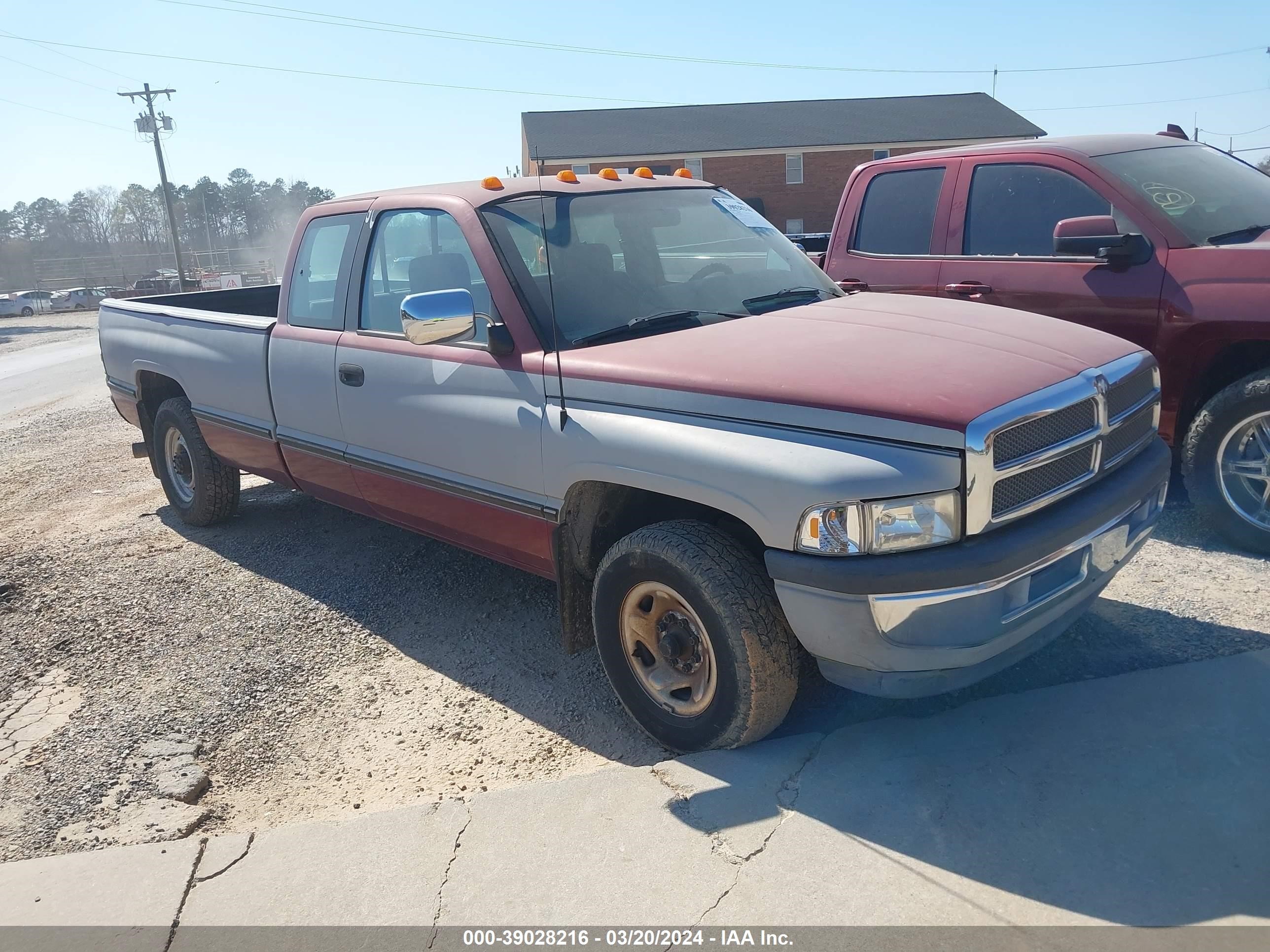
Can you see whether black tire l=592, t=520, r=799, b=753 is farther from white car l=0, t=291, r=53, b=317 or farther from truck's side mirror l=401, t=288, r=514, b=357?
white car l=0, t=291, r=53, b=317

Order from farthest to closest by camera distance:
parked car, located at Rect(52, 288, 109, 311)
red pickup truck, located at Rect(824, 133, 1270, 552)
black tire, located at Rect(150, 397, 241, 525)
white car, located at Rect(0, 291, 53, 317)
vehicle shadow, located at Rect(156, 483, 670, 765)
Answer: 1. parked car, located at Rect(52, 288, 109, 311)
2. white car, located at Rect(0, 291, 53, 317)
3. black tire, located at Rect(150, 397, 241, 525)
4. red pickup truck, located at Rect(824, 133, 1270, 552)
5. vehicle shadow, located at Rect(156, 483, 670, 765)

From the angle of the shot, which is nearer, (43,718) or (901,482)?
(901,482)

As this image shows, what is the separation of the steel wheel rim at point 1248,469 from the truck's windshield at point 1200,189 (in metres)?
0.98

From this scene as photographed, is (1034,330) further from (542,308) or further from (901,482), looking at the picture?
(542,308)

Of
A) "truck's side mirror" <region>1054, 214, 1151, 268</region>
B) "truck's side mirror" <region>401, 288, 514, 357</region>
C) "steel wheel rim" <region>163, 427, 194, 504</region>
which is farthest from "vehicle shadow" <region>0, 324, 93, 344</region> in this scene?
"truck's side mirror" <region>1054, 214, 1151, 268</region>

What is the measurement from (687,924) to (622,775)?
761 millimetres

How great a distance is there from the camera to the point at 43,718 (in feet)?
13.2

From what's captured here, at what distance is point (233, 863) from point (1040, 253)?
4899mm

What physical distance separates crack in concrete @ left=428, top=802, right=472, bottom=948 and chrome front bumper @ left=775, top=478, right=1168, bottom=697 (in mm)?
1206

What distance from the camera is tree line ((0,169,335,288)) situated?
83375 millimetres

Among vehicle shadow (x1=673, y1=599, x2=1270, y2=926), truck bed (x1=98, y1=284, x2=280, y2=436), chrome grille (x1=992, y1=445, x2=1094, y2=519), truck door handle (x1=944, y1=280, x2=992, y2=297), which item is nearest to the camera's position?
vehicle shadow (x1=673, y1=599, x2=1270, y2=926)

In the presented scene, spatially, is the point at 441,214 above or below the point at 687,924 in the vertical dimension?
above

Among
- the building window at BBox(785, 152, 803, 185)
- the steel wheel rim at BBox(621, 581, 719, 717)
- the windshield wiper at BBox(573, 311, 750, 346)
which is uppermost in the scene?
the building window at BBox(785, 152, 803, 185)

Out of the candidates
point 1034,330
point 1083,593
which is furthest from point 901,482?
point 1034,330
